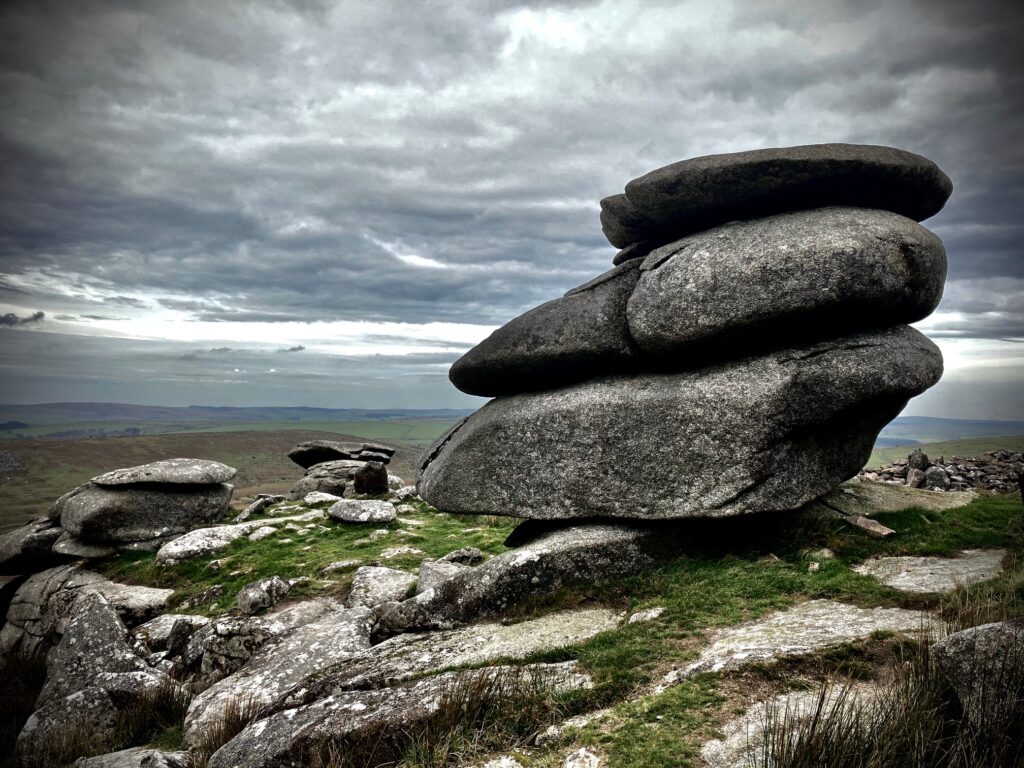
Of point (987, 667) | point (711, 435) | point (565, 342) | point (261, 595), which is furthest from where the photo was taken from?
point (261, 595)

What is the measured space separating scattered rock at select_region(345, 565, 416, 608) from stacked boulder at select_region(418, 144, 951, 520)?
261cm

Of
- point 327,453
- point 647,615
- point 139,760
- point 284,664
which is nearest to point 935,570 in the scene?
point 647,615

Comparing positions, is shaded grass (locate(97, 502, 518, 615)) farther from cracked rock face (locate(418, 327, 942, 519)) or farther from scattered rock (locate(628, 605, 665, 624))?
scattered rock (locate(628, 605, 665, 624))

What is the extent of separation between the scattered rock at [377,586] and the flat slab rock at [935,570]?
10.2 m

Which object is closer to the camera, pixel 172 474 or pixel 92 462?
pixel 172 474

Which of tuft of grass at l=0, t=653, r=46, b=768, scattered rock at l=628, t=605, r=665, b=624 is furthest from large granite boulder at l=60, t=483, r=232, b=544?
scattered rock at l=628, t=605, r=665, b=624

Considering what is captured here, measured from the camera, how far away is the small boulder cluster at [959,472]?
23375 millimetres

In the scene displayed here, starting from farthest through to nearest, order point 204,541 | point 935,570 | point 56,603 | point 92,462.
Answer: point 92,462
point 204,541
point 56,603
point 935,570

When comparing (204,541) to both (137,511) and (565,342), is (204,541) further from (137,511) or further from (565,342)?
(565,342)

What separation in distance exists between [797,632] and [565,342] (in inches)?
323

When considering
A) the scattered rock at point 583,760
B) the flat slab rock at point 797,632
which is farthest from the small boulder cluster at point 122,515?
the flat slab rock at point 797,632

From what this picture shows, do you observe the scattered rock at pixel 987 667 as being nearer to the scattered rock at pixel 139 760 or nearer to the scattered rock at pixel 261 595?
the scattered rock at pixel 139 760

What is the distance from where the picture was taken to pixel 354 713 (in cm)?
788

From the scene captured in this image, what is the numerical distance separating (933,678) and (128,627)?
61.0 ft
